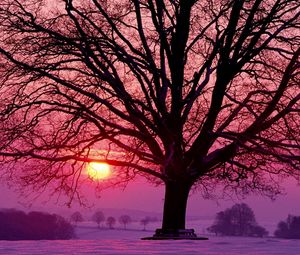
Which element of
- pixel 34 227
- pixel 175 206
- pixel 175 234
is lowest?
pixel 175 234

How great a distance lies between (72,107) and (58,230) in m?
46.0

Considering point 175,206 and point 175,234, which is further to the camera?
point 175,206

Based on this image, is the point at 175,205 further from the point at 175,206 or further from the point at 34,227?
the point at 34,227

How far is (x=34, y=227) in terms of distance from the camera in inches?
2339

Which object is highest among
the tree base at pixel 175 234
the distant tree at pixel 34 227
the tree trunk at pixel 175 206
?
the distant tree at pixel 34 227

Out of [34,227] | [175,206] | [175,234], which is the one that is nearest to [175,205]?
[175,206]

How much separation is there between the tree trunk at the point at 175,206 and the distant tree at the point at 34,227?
42079mm

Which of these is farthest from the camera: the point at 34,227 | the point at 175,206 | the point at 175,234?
the point at 34,227

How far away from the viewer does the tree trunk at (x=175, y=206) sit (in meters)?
A: 15.9

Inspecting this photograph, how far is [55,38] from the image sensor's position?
50.5 ft

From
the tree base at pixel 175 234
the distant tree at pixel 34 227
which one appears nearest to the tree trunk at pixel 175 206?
the tree base at pixel 175 234

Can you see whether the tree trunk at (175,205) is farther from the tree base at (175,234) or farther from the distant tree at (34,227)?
the distant tree at (34,227)

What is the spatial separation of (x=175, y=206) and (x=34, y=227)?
4571 centimetres

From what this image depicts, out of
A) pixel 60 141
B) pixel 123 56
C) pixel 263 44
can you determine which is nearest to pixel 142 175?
pixel 60 141
